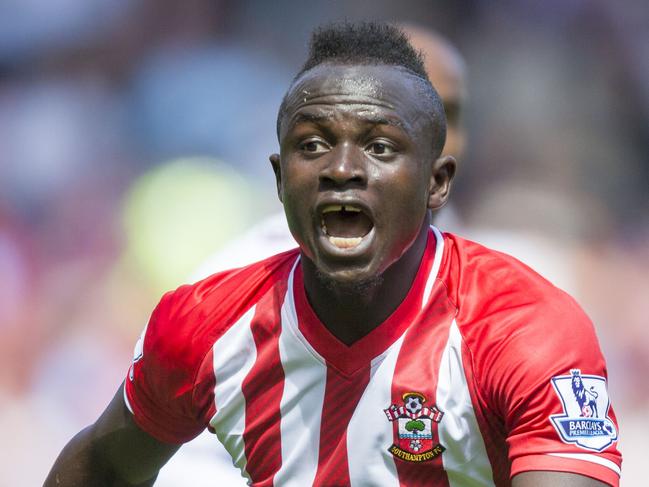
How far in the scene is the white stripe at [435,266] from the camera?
2.62 meters

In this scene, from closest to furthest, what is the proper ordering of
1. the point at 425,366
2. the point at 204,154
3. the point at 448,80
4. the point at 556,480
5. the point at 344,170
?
the point at 556,480 → the point at 344,170 → the point at 425,366 → the point at 448,80 → the point at 204,154

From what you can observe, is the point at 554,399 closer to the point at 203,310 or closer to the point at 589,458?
the point at 589,458

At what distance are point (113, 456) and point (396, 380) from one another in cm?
93

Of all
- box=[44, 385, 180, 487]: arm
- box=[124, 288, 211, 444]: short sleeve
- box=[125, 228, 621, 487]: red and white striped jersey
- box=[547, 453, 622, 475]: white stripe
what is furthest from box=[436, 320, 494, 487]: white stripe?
box=[44, 385, 180, 487]: arm

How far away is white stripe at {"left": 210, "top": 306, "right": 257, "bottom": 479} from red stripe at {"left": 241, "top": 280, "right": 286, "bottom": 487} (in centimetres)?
1

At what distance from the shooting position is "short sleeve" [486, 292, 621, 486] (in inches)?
88.4

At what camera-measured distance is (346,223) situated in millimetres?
2471

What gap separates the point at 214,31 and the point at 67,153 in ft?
3.87

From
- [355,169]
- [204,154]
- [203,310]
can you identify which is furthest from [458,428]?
[204,154]

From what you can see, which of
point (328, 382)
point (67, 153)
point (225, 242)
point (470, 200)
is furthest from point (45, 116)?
point (328, 382)

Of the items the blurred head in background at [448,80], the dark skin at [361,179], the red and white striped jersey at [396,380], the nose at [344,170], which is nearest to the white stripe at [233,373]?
the red and white striped jersey at [396,380]

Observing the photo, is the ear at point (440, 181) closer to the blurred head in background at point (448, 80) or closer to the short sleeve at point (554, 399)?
the short sleeve at point (554, 399)

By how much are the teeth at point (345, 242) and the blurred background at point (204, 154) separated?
3300 millimetres

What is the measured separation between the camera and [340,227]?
2.46 metres
